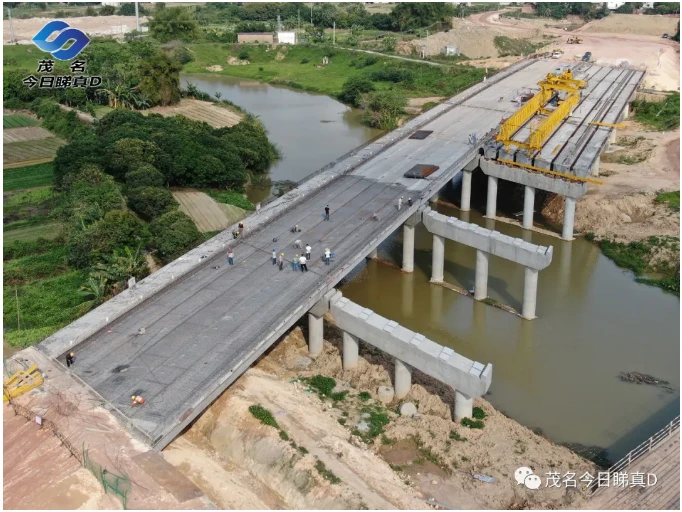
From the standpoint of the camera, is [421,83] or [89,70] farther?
[421,83]

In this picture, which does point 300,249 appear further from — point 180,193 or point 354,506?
point 180,193

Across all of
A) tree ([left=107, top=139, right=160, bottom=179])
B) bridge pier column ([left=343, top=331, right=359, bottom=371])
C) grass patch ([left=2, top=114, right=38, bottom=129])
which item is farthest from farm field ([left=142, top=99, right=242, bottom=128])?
bridge pier column ([left=343, top=331, right=359, bottom=371])

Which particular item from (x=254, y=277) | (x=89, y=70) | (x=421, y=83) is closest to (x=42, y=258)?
(x=254, y=277)

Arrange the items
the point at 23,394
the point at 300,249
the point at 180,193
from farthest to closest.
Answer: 1. the point at 180,193
2. the point at 300,249
3. the point at 23,394

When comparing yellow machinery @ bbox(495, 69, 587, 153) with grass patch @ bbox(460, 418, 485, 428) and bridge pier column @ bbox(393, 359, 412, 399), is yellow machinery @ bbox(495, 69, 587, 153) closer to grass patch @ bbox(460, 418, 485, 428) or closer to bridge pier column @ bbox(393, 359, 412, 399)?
bridge pier column @ bbox(393, 359, 412, 399)

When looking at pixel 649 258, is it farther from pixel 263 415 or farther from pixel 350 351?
pixel 263 415

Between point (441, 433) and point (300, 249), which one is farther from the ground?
point (300, 249)
